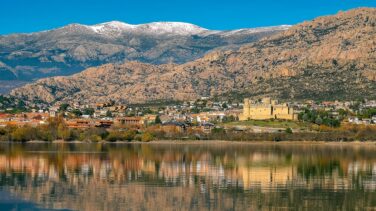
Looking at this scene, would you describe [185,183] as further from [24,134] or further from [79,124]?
[79,124]

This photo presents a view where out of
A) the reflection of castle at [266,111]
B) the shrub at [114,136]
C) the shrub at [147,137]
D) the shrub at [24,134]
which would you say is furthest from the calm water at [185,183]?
the reflection of castle at [266,111]

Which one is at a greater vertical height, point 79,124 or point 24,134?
point 79,124

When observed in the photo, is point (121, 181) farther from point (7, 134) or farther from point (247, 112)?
point (247, 112)

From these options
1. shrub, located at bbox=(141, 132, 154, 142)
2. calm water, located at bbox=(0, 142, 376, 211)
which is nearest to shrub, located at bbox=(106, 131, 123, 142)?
shrub, located at bbox=(141, 132, 154, 142)

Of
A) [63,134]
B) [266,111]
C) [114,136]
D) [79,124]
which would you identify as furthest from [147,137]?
[266,111]

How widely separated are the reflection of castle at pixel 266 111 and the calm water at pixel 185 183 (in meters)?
92.7

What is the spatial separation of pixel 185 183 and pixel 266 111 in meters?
127

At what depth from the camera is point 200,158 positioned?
309ft

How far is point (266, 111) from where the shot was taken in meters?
189

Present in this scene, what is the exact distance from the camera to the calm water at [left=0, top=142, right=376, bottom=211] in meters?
51.3

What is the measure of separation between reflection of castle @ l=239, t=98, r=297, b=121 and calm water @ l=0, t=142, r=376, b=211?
92.7 metres

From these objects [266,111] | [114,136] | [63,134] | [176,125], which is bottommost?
[114,136]

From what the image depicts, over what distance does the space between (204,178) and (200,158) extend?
88.6 ft

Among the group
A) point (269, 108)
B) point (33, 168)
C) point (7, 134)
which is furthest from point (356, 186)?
point (269, 108)
